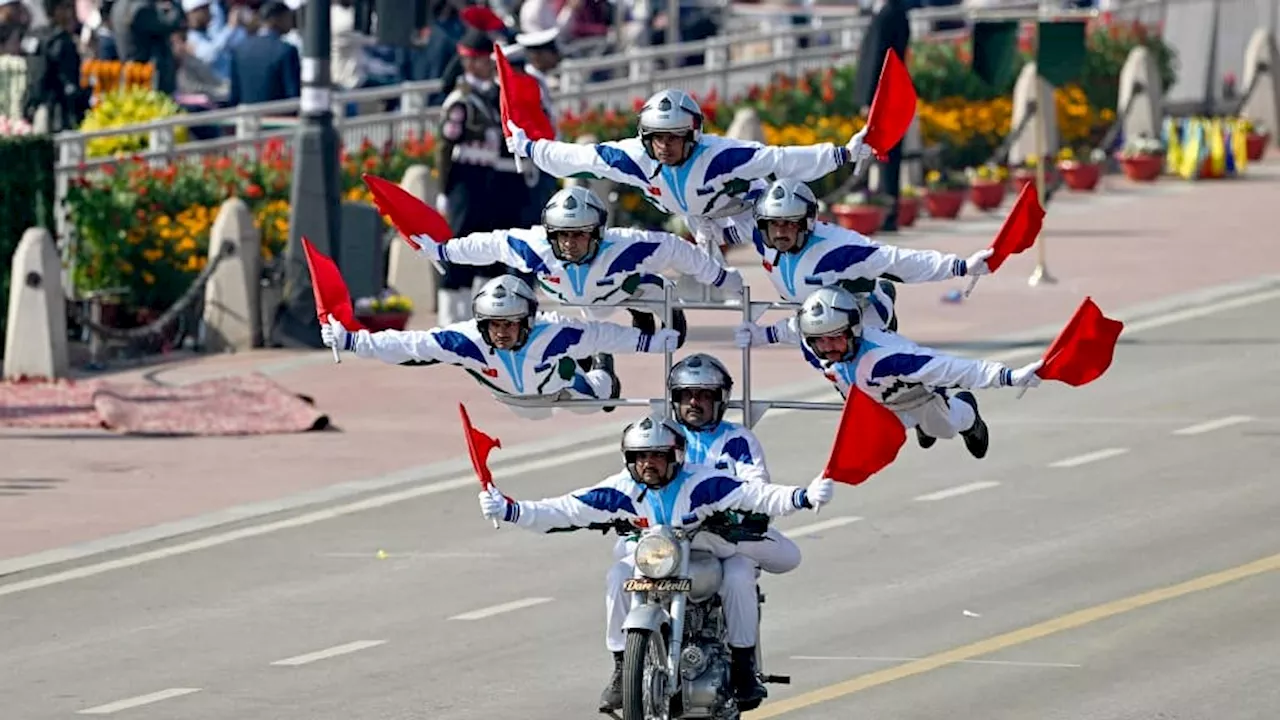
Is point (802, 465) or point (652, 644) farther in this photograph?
point (802, 465)

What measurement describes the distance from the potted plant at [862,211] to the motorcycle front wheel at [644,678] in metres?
17.8

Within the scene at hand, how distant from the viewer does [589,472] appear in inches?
857

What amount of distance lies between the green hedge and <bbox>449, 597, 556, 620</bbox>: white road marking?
8.48m

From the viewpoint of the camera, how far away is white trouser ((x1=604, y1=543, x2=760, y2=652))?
14.3 m

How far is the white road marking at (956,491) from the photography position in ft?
68.3

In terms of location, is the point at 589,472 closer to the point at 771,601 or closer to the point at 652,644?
the point at 771,601

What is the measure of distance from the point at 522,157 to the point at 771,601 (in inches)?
110

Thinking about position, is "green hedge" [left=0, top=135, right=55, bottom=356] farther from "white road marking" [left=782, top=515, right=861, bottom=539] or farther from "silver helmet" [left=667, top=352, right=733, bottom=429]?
"silver helmet" [left=667, top=352, right=733, bottom=429]

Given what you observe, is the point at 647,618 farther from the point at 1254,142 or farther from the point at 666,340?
the point at 1254,142

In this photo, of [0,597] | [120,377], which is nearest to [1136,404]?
[120,377]

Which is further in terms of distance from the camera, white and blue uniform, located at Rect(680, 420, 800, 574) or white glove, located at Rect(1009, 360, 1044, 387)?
white glove, located at Rect(1009, 360, 1044, 387)

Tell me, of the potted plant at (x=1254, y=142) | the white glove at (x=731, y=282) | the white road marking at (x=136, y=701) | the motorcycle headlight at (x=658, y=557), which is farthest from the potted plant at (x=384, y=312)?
the potted plant at (x=1254, y=142)

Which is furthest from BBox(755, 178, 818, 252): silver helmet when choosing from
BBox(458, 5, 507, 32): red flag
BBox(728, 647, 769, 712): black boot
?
BBox(458, 5, 507, 32): red flag

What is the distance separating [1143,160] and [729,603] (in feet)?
76.0
